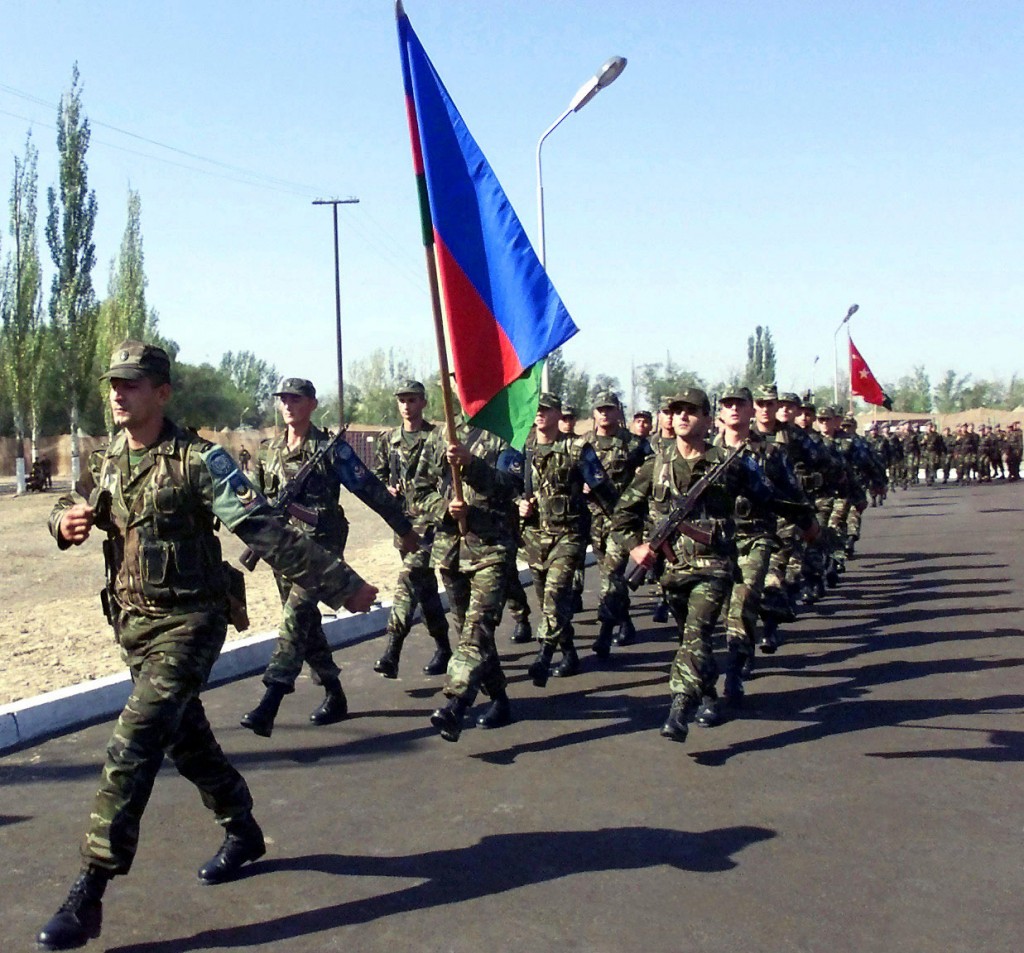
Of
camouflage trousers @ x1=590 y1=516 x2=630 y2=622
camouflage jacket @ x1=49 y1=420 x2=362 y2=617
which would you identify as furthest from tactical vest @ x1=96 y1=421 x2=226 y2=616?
camouflage trousers @ x1=590 y1=516 x2=630 y2=622

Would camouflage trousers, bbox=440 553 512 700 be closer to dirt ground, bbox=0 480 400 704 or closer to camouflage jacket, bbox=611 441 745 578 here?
camouflage jacket, bbox=611 441 745 578

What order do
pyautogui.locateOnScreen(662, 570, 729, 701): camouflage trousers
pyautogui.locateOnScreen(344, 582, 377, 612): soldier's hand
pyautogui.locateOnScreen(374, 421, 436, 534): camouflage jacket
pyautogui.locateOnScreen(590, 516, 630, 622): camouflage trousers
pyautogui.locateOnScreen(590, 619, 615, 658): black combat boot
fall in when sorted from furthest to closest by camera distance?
1. pyautogui.locateOnScreen(374, 421, 436, 534): camouflage jacket
2. pyautogui.locateOnScreen(590, 516, 630, 622): camouflage trousers
3. pyautogui.locateOnScreen(590, 619, 615, 658): black combat boot
4. pyautogui.locateOnScreen(662, 570, 729, 701): camouflage trousers
5. pyautogui.locateOnScreen(344, 582, 377, 612): soldier's hand

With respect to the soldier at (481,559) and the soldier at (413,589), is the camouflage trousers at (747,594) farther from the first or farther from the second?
the soldier at (413,589)

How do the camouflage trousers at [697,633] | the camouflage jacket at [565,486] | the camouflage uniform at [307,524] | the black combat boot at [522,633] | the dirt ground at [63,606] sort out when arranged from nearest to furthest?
the camouflage trousers at [697,633] < the camouflage uniform at [307,524] < the dirt ground at [63,606] < the camouflage jacket at [565,486] < the black combat boot at [522,633]

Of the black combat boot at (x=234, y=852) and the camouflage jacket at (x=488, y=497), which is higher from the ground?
the camouflage jacket at (x=488, y=497)

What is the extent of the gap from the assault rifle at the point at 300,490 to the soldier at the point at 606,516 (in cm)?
279

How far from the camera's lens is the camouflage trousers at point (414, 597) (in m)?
7.77

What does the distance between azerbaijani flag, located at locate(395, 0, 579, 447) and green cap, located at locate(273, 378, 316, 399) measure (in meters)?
1.23

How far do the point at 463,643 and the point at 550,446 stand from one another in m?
2.85

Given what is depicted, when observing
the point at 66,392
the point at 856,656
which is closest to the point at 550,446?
the point at 856,656

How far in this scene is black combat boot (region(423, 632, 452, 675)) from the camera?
8.07m

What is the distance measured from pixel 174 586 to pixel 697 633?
2959 mm

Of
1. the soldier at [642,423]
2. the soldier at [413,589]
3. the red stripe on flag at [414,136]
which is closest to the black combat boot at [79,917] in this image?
the soldier at [413,589]

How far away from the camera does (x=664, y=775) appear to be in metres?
5.49
